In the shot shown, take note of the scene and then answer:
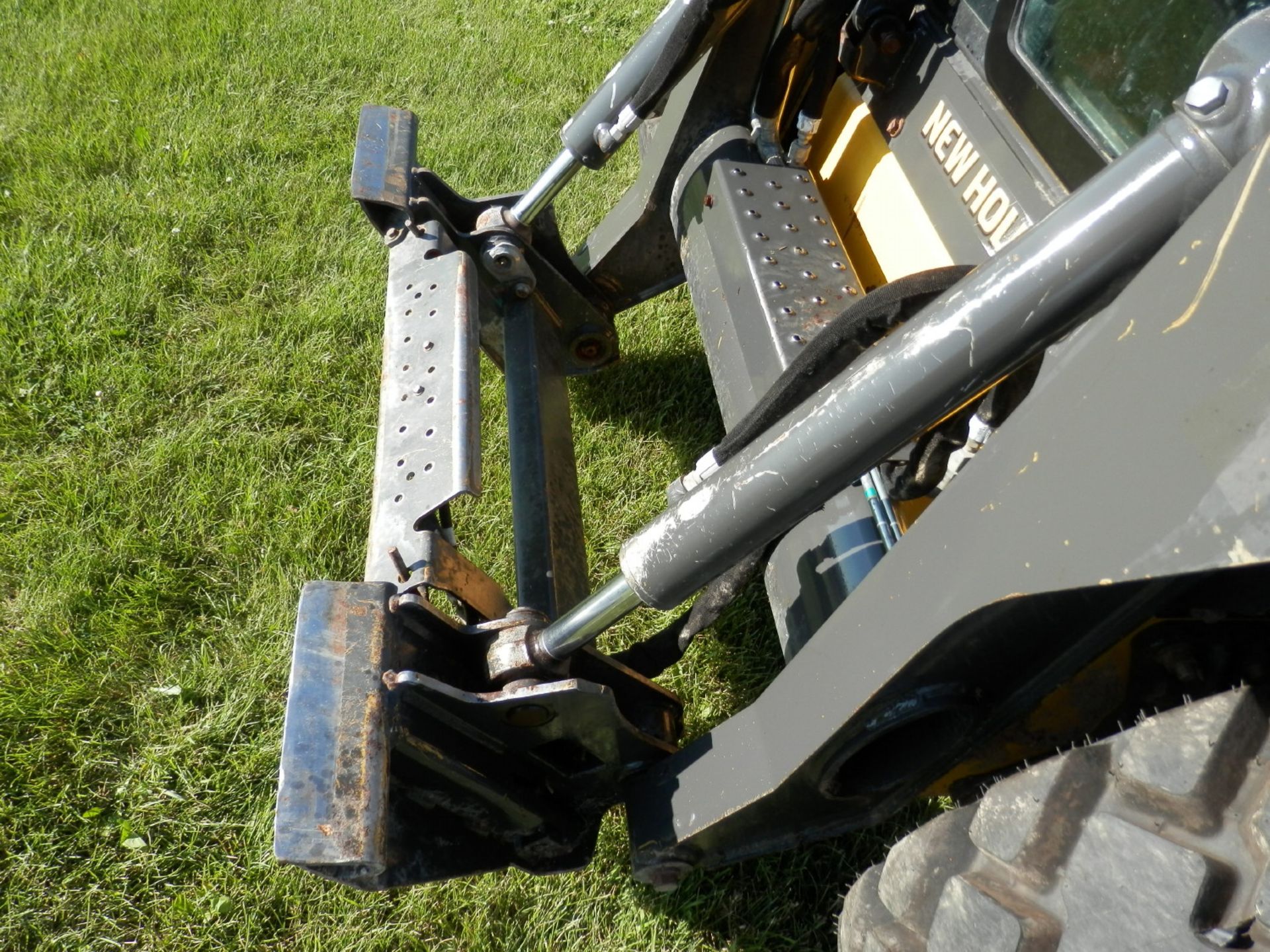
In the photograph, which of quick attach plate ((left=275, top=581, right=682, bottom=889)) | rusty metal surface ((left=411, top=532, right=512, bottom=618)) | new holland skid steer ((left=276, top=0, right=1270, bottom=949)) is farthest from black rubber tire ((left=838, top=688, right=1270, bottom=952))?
rusty metal surface ((left=411, top=532, right=512, bottom=618))

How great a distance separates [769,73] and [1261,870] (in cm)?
188

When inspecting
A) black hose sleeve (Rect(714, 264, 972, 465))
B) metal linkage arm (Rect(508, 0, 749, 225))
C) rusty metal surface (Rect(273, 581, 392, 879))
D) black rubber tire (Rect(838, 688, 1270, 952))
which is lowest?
black rubber tire (Rect(838, 688, 1270, 952))

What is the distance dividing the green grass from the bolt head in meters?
1.61

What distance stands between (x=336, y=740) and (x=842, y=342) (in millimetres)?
907

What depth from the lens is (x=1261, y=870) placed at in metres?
0.80

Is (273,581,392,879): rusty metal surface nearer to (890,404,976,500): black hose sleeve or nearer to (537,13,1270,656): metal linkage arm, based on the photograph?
(537,13,1270,656): metal linkage arm

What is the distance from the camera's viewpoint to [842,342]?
141cm

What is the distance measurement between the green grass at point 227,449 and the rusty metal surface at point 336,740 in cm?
82

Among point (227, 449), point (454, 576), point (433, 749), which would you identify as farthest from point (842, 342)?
point (227, 449)

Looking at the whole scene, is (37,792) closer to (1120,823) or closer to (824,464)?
(824,464)

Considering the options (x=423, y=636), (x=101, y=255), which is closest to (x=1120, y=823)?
(x=423, y=636)

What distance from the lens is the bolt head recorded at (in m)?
0.92

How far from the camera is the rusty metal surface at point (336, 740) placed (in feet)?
3.99

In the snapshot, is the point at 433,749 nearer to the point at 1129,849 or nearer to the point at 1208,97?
the point at 1129,849
